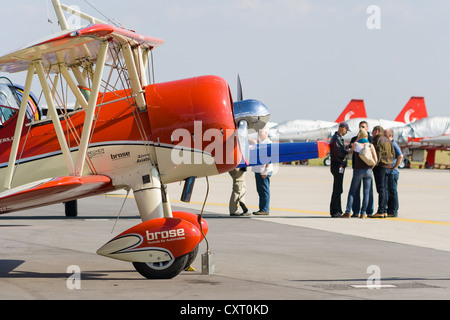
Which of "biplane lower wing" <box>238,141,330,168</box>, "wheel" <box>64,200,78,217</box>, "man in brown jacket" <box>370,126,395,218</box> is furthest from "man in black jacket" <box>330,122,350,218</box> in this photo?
"wheel" <box>64,200,78,217</box>

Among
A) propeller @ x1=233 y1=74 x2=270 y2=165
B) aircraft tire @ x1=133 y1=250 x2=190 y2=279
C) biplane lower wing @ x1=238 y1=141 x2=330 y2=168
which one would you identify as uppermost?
propeller @ x1=233 y1=74 x2=270 y2=165

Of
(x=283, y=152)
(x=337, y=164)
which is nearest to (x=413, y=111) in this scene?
(x=283, y=152)

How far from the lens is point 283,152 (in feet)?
49.7

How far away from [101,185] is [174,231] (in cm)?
107

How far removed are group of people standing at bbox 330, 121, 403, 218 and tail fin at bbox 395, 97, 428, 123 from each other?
57.5m

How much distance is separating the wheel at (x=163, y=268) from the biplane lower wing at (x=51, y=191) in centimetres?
105

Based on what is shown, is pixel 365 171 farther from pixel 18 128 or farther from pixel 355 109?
pixel 355 109

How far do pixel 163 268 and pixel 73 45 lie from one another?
264 centimetres

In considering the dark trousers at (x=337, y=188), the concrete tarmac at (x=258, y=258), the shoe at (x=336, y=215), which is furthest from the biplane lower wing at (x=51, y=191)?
the shoe at (x=336, y=215)

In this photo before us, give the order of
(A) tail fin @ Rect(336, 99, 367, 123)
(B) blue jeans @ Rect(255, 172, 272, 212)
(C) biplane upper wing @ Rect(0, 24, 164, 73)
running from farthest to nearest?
(A) tail fin @ Rect(336, 99, 367, 123) → (B) blue jeans @ Rect(255, 172, 272, 212) → (C) biplane upper wing @ Rect(0, 24, 164, 73)

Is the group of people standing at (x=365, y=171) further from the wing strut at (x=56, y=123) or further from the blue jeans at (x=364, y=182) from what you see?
the wing strut at (x=56, y=123)

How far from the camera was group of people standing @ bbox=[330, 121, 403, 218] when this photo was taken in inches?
572

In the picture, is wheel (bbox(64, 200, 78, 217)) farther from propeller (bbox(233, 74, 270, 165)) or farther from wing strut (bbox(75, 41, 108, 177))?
wing strut (bbox(75, 41, 108, 177))
